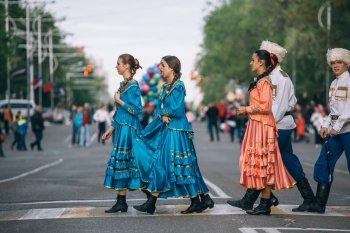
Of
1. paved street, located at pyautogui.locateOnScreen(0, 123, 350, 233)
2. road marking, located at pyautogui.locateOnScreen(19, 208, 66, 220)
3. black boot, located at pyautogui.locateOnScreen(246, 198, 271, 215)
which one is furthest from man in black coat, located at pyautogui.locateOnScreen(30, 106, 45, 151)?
black boot, located at pyautogui.locateOnScreen(246, 198, 271, 215)

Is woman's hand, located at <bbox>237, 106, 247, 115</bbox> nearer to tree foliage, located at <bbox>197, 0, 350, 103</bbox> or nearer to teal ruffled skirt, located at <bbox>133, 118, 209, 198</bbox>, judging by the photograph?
teal ruffled skirt, located at <bbox>133, 118, 209, 198</bbox>

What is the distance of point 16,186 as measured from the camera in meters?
A: 16.8

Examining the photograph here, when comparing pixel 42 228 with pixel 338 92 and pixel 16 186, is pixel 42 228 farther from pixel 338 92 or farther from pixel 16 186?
pixel 16 186

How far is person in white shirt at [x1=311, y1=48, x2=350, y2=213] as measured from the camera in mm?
11445

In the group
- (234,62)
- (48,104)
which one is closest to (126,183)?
(234,62)

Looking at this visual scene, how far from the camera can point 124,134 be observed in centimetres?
Result: 1157

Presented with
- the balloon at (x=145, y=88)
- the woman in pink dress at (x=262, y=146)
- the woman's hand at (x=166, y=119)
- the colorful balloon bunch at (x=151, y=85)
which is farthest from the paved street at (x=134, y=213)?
the balloon at (x=145, y=88)

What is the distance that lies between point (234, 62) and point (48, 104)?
1173 inches

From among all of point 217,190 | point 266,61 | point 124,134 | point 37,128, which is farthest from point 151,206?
point 37,128

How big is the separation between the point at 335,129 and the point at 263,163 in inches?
36.4

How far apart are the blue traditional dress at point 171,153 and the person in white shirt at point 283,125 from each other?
541mm

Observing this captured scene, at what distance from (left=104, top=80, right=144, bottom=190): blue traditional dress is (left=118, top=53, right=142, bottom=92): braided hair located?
5 cm

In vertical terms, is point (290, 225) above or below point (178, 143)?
below

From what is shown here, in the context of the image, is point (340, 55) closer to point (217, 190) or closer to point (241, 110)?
point (241, 110)
